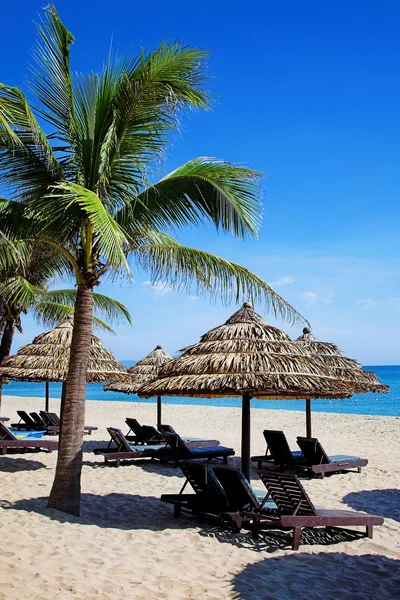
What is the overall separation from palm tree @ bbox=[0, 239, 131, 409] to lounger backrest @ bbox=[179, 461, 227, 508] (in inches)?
154

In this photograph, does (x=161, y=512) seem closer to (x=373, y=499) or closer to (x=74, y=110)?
(x=373, y=499)

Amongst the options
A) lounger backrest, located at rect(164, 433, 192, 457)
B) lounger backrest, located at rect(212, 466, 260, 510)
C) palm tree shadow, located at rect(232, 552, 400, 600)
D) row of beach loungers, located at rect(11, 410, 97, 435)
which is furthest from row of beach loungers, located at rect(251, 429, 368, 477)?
row of beach loungers, located at rect(11, 410, 97, 435)

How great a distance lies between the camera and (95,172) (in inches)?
270

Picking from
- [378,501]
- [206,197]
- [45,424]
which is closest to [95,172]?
[206,197]

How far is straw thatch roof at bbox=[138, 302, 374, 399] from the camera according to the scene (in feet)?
21.8

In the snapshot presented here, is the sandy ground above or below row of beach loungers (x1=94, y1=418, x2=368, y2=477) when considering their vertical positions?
below

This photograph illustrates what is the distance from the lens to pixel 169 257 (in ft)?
25.7

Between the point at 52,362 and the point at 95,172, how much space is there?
19.1ft

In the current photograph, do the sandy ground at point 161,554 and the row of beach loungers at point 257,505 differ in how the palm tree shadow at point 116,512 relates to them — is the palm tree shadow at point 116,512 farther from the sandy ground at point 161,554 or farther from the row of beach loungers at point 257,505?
the row of beach loungers at point 257,505

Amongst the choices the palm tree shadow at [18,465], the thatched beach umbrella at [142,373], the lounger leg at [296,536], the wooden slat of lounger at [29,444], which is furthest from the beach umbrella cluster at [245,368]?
the thatched beach umbrella at [142,373]

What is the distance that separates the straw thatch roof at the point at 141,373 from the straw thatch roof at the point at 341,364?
3755mm

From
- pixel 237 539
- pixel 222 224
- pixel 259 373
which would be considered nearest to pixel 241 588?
pixel 237 539

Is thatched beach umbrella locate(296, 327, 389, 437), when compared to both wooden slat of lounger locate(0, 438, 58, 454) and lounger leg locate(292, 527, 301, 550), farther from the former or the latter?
lounger leg locate(292, 527, 301, 550)

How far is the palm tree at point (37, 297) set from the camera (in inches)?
466
